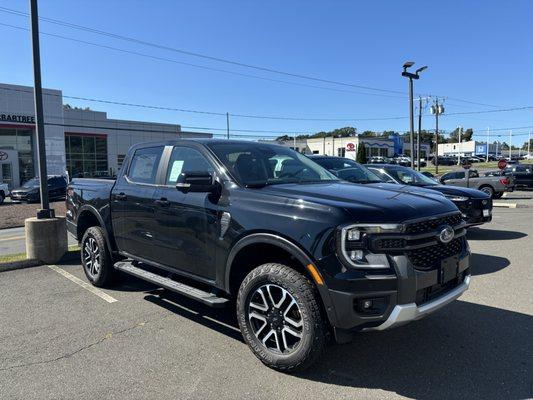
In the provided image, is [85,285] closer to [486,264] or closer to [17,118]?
[486,264]

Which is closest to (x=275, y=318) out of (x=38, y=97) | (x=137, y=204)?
(x=137, y=204)

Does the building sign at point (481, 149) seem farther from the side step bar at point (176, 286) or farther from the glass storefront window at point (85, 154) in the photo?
the side step bar at point (176, 286)

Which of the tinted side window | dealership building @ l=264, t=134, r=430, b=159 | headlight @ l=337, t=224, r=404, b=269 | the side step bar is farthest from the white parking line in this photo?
dealership building @ l=264, t=134, r=430, b=159

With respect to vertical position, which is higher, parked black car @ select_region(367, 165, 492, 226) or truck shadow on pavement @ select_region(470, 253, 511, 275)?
parked black car @ select_region(367, 165, 492, 226)

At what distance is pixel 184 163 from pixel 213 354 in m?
2.02

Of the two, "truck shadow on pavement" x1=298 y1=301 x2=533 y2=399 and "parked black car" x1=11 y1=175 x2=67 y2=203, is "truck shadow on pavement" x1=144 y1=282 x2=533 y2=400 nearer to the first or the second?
"truck shadow on pavement" x1=298 y1=301 x2=533 y2=399

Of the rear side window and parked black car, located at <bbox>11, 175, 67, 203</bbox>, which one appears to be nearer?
the rear side window

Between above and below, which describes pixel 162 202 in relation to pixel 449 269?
above

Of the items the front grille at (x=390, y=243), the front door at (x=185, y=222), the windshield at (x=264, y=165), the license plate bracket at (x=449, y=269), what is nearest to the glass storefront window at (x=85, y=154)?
the front door at (x=185, y=222)

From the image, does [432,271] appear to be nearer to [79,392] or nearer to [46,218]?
[79,392]

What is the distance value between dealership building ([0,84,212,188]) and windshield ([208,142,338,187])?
113 ft

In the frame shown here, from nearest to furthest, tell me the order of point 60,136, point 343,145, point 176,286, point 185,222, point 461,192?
point 185,222 < point 176,286 < point 461,192 < point 60,136 < point 343,145

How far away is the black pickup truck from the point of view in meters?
3.29

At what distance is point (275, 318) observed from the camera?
3.73 metres
